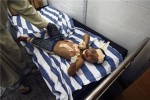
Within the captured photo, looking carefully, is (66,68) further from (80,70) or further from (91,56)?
(91,56)

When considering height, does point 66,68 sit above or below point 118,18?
below

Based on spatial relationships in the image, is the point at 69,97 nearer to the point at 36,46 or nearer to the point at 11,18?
the point at 36,46

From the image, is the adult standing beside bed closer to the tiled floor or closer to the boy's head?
the tiled floor

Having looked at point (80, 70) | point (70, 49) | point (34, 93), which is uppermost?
point (70, 49)

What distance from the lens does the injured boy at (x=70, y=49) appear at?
1.06m

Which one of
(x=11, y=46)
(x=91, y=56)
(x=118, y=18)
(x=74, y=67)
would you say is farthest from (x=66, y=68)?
(x=118, y=18)

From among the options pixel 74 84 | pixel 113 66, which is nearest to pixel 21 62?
pixel 74 84

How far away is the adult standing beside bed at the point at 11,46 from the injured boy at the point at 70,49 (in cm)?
15

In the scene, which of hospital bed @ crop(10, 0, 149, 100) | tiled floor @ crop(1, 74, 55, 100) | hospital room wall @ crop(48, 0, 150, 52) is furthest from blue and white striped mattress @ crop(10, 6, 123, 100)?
tiled floor @ crop(1, 74, 55, 100)

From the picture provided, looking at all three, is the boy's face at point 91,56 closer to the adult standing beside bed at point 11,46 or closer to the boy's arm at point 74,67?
the boy's arm at point 74,67

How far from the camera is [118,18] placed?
1167mm

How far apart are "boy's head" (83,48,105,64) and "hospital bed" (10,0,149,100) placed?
5cm

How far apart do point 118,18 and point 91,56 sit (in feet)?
1.43

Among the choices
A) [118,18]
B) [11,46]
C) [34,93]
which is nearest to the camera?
[11,46]
